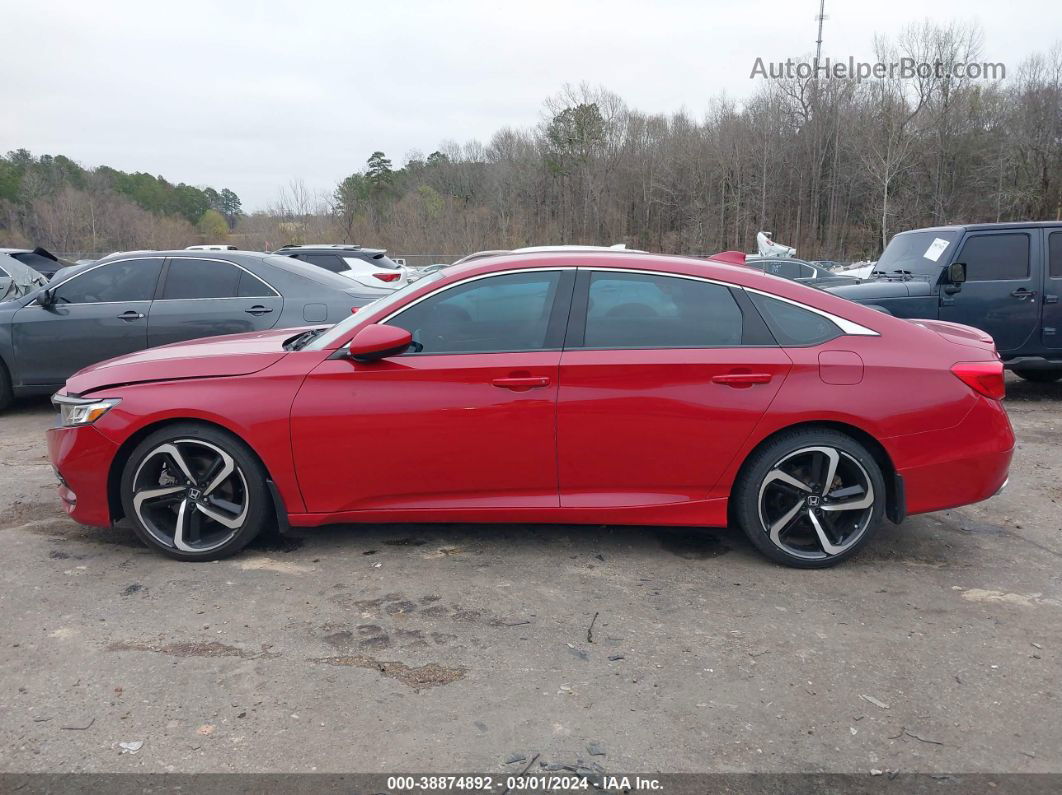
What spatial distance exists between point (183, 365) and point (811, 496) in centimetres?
329

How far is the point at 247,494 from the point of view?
4082 mm

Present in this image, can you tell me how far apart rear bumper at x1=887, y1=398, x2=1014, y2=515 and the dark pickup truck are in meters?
4.30

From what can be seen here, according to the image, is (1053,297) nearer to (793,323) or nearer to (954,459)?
(954,459)

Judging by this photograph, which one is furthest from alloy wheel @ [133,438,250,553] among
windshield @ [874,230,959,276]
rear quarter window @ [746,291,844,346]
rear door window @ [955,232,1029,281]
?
rear door window @ [955,232,1029,281]

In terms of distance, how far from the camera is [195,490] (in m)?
4.13

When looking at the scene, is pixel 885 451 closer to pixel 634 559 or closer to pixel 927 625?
pixel 927 625

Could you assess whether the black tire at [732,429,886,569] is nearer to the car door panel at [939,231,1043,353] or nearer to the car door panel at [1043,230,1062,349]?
the car door panel at [939,231,1043,353]

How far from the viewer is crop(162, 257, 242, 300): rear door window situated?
24.8ft

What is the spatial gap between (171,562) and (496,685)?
215 centimetres

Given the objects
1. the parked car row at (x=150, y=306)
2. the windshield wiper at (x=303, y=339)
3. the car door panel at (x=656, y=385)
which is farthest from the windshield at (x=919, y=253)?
the windshield wiper at (x=303, y=339)

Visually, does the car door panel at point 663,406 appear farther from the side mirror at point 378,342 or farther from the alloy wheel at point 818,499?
the side mirror at point 378,342

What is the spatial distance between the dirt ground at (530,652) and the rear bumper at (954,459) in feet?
1.34

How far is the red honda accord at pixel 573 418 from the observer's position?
3904mm

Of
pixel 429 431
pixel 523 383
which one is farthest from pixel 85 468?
pixel 523 383
